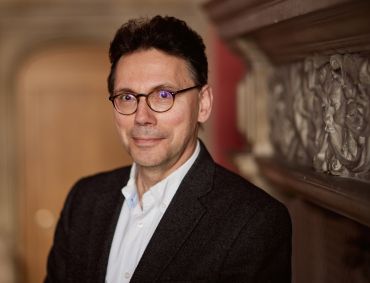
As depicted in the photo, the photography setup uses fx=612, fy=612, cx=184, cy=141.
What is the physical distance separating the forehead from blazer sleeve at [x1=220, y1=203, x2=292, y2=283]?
1.38ft

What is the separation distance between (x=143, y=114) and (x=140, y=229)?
329mm

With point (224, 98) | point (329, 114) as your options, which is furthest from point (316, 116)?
point (224, 98)

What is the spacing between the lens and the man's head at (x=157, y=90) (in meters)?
1.60

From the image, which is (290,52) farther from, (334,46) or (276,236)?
(276,236)

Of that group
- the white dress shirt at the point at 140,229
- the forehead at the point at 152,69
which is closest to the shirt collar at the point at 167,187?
the white dress shirt at the point at 140,229

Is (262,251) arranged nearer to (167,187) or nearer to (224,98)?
(167,187)

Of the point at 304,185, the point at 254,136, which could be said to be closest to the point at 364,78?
the point at 304,185

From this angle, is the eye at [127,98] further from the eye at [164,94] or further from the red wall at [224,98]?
the red wall at [224,98]

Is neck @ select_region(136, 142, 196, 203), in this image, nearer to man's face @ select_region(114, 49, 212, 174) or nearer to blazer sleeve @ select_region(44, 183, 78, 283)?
man's face @ select_region(114, 49, 212, 174)

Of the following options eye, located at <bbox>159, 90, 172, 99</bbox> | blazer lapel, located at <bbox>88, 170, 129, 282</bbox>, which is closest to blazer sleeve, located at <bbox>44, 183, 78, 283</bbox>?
blazer lapel, located at <bbox>88, 170, 129, 282</bbox>

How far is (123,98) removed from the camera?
1642mm

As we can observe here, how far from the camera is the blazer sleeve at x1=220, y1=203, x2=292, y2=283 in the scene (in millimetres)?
1450

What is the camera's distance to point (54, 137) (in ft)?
15.1

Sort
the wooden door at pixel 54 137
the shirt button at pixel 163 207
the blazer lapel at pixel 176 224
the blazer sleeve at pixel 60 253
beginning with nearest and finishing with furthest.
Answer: the blazer lapel at pixel 176 224
the shirt button at pixel 163 207
the blazer sleeve at pixel 60 253
the wooden door at pixel 54 137
